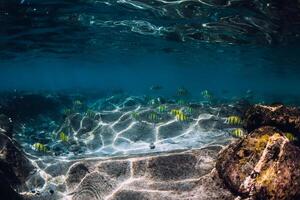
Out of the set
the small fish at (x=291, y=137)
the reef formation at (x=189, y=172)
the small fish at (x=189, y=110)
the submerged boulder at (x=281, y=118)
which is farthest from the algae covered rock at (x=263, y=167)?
the small fish at (x=189, y=110)

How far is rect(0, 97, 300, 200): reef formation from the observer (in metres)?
5.79

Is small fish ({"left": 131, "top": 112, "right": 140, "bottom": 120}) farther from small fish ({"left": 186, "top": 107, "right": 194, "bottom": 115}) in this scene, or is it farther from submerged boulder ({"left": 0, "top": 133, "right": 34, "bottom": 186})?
submerged boulder ({"left": 0, "top": 133, "right": 34, "bottom": 186})

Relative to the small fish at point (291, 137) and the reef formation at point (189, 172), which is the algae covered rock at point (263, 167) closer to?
the reef formation at point (189, 172)

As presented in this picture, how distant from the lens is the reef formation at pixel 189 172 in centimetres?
579

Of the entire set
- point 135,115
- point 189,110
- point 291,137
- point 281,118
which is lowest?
point 135,115

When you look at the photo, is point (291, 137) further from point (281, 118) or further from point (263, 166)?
point (263, 166)

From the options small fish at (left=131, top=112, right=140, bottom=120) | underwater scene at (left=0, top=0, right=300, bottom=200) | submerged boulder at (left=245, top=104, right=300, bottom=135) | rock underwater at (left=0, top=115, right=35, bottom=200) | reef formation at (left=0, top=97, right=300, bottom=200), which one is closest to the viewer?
reef formation at (left=0, top=97, right=300, bottom=200)

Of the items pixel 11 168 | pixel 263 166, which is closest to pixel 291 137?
pixel 263 166

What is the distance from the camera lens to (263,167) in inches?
230

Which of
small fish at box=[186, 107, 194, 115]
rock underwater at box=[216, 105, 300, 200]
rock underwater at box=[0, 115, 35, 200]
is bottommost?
rock underwater at box=[0, 115, 35, 200]

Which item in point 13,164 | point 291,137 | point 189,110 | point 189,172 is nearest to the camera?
point 189,172

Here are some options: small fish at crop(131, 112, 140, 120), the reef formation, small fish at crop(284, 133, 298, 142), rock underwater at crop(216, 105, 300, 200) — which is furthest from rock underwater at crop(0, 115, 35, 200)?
small fish at crop(284, 133, 298, 142)

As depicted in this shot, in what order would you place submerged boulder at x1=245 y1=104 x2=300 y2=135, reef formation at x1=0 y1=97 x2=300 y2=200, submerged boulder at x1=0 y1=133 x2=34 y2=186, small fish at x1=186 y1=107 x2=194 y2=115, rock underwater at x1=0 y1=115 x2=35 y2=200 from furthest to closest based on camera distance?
1. small fish at x1=186 y1=107 x2=194 y2=115
2. submerged boulder at x1=245 y1=104 x2=300 y2=135
3. submerged boulder at x1=0 y1=133 x2=34 y2=186
4. rock underwater at x1=0 y1=115 x2=35 y2=200
5. reef formation at x1=0 y1=97 x2=300 y2=200

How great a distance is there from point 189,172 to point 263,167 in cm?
193
